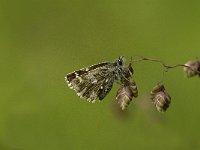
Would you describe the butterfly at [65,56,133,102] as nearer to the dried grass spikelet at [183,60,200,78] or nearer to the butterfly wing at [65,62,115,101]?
the butterfly wing at [65,62,115,101]

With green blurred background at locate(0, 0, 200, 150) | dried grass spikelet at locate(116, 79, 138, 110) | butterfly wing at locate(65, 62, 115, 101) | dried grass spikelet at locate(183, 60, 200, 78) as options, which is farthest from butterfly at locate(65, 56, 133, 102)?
green blurred background at locate(0, 0, 200, 150)

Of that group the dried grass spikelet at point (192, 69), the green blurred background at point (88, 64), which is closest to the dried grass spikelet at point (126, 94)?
the dried grass spikelet at point (192, 69)

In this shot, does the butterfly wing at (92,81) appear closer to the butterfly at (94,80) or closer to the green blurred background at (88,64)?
the butterfly at (94,80)

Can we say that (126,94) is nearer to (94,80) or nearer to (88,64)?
(94,80)

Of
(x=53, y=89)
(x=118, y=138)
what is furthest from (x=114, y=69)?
(x=53, y=89)

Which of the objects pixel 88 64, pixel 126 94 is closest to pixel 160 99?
pixel 126 94
